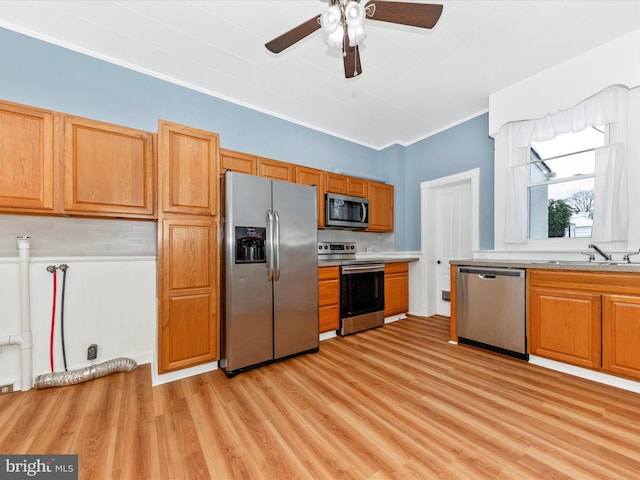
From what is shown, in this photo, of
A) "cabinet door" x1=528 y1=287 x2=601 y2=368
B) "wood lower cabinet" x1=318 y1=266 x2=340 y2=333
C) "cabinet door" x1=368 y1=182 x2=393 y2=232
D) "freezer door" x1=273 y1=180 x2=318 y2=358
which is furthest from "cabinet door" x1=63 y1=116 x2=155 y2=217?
"cabinet door" x1=528 y1=287 x2=601 y2=368

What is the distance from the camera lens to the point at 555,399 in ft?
6.49

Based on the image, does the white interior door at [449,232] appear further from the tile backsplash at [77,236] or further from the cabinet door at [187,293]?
the tile backsplash at [77,236]

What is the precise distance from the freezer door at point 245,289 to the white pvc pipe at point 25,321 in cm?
145

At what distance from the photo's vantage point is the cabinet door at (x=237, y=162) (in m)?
3.03

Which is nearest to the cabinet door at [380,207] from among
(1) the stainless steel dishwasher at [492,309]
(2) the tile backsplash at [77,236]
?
(1) the stainless steel dishwasher at [492,309]

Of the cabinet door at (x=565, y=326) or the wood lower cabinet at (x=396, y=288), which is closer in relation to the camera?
the cabinet door at (x=565, y=326)

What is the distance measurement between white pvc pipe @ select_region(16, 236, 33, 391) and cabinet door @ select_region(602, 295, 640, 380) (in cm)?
456

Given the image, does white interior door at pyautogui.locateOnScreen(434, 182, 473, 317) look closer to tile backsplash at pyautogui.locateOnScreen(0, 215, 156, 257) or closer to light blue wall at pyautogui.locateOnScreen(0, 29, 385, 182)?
light blue wall at pyautogui.locateOnScreen(0, 29, 385, 182)

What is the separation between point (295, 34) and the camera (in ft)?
5.85

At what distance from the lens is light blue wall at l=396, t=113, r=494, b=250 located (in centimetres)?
365

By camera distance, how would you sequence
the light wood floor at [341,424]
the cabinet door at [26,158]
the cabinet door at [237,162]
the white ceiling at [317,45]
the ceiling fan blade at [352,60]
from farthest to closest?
the cabinet door at [237,162] → the white ceiling at [317,45] → the cabinet door at [26,158] → the ceiling fan blade at [352,60] → the light wood floor at [341,424]

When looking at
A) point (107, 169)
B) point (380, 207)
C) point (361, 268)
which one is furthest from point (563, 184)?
point (107, 169)

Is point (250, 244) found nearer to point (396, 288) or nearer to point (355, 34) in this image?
point (355, 34)

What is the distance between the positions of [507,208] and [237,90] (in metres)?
3.50
